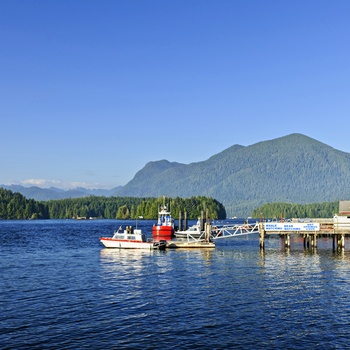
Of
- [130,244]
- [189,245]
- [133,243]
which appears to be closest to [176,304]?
[133,243]

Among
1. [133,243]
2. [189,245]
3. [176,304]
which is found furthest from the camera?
[189,245]

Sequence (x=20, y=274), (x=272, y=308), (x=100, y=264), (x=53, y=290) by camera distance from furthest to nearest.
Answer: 1. (x=100, y=264)
2. (x=20, y=274)
3. (x=53, y=290)
4. (x=272, y=308)

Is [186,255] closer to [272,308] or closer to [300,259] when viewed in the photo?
[300,259]

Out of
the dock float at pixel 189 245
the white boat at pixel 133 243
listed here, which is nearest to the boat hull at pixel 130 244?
the white boat at pixel 133 243

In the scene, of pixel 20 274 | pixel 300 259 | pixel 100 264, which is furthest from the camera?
pixel 300 259

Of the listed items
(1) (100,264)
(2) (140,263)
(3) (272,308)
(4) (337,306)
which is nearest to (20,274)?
(1) (100,264)

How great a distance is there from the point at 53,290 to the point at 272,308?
21.9 m

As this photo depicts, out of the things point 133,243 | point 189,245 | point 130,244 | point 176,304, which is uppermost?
point 133,243

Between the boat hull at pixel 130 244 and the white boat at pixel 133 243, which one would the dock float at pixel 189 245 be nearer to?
the white boat at pixel 133 243

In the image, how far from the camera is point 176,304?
135 feet

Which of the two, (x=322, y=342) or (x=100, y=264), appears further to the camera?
(x=100, y=264)

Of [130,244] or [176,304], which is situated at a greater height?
[130,244]

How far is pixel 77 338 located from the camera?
101 feet

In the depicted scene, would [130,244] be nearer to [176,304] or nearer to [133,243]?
[133,243]
